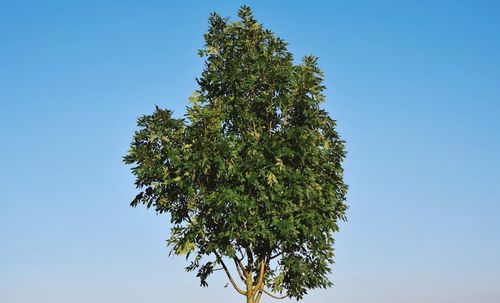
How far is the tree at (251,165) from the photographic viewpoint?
34656 millimetres

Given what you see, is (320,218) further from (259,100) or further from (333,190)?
(259,100)

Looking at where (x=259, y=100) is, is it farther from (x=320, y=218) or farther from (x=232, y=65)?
(x=320, y=218)

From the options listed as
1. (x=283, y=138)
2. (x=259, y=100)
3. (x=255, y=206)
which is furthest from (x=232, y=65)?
(x=255, y=206)

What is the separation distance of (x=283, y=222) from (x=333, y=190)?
4.87 meters

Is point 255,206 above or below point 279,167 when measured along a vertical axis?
below

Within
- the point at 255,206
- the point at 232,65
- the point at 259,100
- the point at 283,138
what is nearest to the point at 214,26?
the point at 232,65

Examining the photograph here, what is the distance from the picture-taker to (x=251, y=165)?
3462 centimetres

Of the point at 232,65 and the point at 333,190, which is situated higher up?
the point at 232,65

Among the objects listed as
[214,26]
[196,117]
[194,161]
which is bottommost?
[194,161]

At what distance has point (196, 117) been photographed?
3497 cm

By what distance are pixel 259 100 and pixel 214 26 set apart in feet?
19.0

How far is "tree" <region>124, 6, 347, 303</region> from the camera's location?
34.7 meters

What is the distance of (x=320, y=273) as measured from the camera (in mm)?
37469

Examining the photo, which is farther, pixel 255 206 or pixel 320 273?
pixel 320 273
